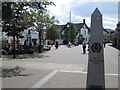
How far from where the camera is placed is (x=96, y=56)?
6.84 meters

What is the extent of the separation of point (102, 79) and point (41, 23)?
22.3 meters

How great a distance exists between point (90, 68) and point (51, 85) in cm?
219

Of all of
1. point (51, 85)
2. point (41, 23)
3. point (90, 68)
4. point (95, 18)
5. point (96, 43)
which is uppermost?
A: point (41, 23)

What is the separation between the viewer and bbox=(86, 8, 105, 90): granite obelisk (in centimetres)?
684

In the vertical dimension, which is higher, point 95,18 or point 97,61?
point 95,18

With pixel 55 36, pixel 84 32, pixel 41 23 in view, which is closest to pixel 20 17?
pixel 41 23

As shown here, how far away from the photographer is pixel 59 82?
907 centimetres

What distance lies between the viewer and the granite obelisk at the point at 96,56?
6840 millimetres

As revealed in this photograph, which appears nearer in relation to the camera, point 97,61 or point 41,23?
point 97,61

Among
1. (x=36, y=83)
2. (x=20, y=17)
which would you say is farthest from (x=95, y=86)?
(x=20, y=17)

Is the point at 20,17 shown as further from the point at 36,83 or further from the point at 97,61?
the point at 97,61

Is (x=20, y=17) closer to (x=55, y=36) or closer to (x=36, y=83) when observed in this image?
(x=36, y=83)

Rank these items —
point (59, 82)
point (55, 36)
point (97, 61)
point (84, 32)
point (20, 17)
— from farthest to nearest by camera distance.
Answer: point (84, 32)
point (55, 36)
point (20, 17)
point (59, 82)
point (97, 61)

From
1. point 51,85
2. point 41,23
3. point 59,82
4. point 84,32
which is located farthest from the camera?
point 84,32
